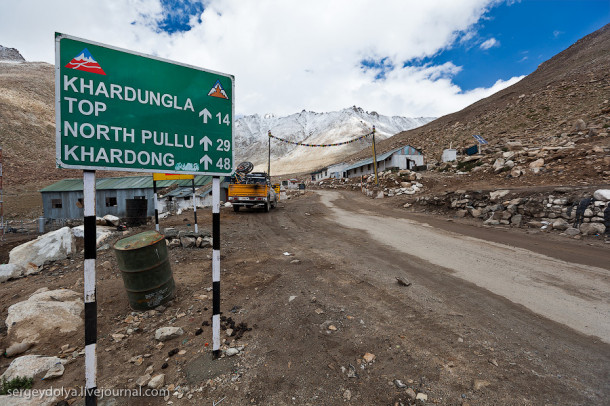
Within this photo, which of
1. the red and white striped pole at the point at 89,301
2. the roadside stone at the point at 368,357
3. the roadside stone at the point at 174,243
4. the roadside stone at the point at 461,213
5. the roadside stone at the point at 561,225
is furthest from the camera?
the roadside stone at the point at 461,213

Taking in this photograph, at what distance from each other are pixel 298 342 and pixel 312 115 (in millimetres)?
195376

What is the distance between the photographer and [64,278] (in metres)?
6.19

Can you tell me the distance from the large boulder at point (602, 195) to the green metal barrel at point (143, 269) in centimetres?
1204

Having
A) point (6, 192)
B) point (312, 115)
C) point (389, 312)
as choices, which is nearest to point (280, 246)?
point (389, 312)

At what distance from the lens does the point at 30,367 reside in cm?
284

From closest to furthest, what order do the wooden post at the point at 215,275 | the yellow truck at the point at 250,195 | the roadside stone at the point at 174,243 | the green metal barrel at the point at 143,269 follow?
the wooden post at the point at 215,275 < the green metal barrel at the point at 143,269 < the roadside stone at the point at 174,243 < the yellow truck at the point at 250,195

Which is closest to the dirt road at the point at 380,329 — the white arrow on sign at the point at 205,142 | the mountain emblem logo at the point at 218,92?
the white arrow on sign at the point at 205,142

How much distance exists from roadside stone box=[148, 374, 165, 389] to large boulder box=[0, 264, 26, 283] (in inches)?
296

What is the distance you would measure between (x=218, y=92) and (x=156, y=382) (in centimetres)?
327

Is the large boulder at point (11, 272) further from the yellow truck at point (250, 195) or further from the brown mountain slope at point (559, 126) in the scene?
the brown mountain slope at point (559, 126)

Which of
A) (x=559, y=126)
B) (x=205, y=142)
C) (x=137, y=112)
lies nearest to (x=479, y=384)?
(x=205, y=142)

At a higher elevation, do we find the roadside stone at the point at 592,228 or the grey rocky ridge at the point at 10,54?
the grey rocky ridge at the point at 10,54

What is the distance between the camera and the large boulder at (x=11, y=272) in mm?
6617

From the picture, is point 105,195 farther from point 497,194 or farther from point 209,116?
point 497,194
